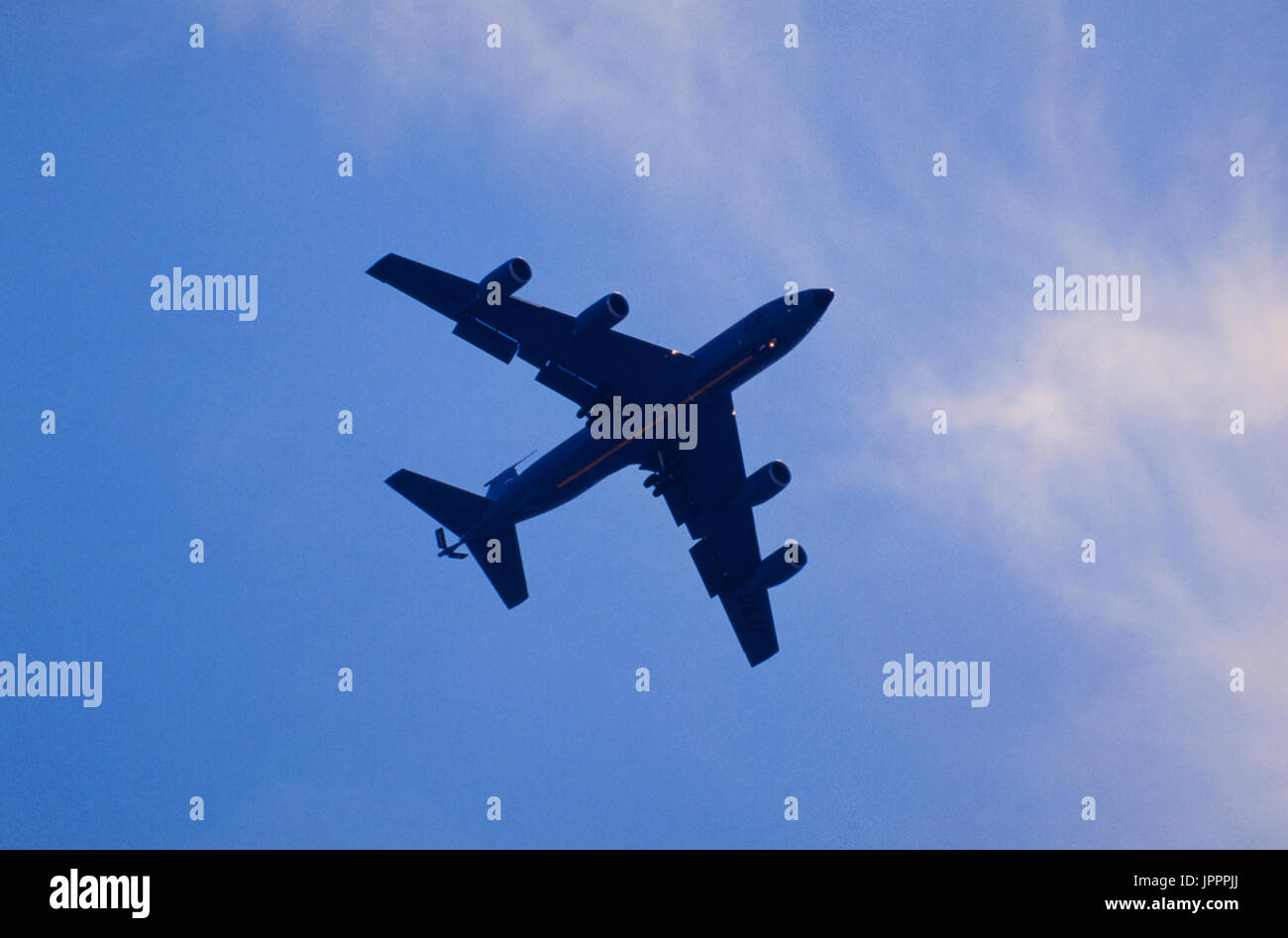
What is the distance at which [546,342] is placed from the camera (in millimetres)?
48500

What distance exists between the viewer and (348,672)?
2067 inches

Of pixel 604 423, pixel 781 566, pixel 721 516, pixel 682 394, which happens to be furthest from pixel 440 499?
pixel 781 566

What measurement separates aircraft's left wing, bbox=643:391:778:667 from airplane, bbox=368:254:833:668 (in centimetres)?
A: 5

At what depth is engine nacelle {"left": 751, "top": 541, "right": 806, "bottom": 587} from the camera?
5147 cm

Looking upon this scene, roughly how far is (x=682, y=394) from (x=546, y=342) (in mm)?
5508

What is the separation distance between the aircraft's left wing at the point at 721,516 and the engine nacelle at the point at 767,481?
7.19 feet

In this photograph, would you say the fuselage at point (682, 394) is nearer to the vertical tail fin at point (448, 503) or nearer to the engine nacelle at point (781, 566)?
the vertical tail fin at point (448, 503)

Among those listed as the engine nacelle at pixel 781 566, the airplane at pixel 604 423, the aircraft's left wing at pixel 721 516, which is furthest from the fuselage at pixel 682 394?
the engine nacelle at pixel 781 566

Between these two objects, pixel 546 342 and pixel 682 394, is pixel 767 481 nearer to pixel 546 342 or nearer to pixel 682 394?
pixel 682 394

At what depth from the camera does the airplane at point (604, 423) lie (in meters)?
45.8
